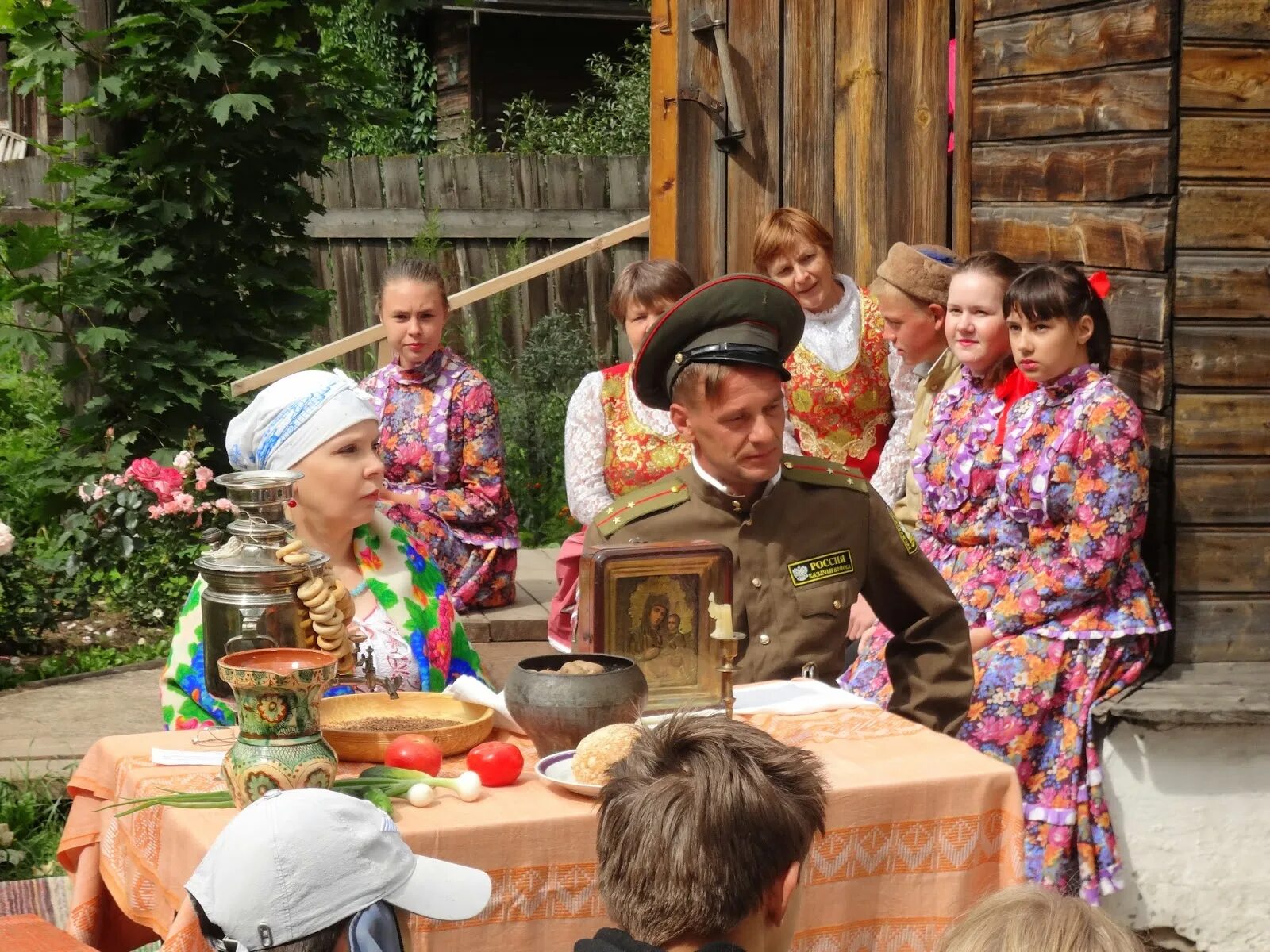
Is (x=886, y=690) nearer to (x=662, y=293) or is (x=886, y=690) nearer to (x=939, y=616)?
(x=939, y=616)

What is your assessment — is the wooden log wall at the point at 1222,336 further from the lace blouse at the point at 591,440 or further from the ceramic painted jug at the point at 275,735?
the ceramic painted jug at the point at 275,735

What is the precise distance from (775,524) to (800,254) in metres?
1.99

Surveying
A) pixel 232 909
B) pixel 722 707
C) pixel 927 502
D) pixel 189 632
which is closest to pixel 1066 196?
pixel 927 502

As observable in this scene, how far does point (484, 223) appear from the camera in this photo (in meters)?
10.7

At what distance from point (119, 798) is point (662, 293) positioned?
2.91 meters

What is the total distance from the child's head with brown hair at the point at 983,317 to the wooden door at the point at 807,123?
1.09 meters

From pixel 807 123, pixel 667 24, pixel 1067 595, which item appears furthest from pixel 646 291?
pixel 1067 595

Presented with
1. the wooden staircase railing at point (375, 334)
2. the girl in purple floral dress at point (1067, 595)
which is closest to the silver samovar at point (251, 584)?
the girl in purple floral dress at point (1067, 595)

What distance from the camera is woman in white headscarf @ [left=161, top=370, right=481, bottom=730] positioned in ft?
10.1

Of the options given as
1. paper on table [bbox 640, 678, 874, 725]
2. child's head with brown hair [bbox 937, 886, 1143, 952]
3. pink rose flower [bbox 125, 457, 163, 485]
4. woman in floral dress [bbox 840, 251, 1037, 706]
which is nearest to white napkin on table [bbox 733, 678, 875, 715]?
paper on table [bbox 640, 678, 874, 725]

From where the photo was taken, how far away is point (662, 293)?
513 centimetres

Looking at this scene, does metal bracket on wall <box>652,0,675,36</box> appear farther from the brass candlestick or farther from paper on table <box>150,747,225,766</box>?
paper on table <box>150,747,225,766</box>

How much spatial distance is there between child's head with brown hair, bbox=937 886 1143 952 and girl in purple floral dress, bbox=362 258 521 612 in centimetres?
454

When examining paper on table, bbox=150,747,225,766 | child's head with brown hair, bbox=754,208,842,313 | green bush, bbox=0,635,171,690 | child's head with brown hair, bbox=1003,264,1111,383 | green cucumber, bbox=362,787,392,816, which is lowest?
green bush, bbox=0,635,171,690
